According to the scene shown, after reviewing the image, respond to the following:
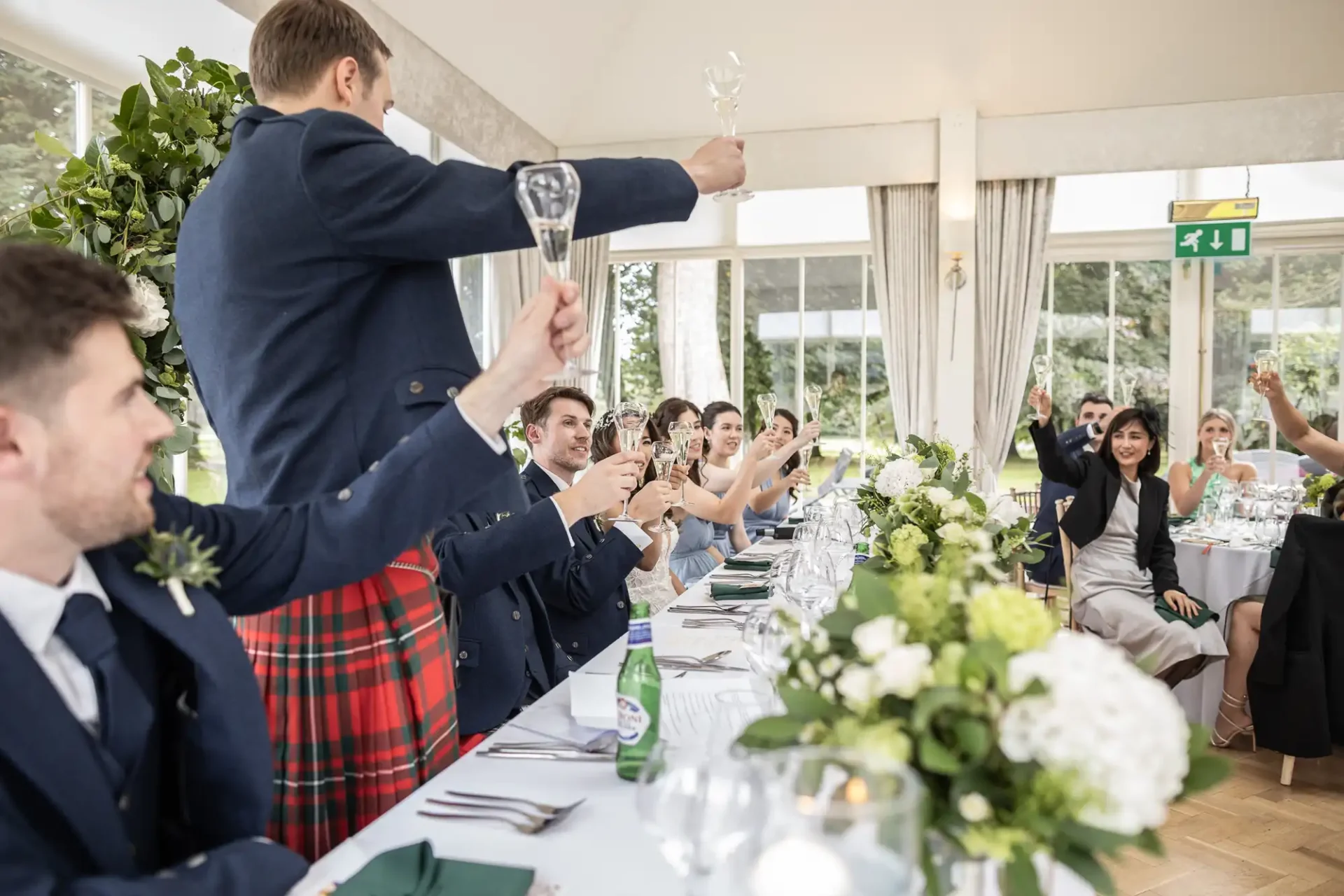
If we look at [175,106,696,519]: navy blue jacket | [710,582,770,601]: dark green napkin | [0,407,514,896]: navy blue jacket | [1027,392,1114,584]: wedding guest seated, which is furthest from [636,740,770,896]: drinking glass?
[1027,392,1114,584]: wedding guest seated

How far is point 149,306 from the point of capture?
2307 millimetres

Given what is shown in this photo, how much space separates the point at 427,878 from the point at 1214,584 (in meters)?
4.18

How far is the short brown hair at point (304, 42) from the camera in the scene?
4.56ft

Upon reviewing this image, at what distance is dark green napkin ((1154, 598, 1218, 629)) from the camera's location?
3.93 metres

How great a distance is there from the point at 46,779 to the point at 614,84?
7230mm

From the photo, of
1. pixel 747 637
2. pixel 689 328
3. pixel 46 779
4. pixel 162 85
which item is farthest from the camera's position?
pixel 689 328

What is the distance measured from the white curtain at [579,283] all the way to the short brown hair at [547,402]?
11.9 feet

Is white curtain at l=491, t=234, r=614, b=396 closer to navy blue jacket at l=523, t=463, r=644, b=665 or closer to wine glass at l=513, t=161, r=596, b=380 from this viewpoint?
navy blue jacket at l=523, t=463, r=644, b=665

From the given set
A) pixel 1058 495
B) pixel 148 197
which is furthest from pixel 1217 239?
pixel 148 197

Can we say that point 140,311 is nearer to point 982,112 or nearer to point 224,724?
point 224,724

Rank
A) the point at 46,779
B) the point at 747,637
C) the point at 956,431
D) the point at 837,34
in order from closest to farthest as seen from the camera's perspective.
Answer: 1. the point at 46,779
2. the point at 747,637
3. the point at 837,34
4. the point at 956,431

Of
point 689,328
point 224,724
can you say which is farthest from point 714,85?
point 689,328

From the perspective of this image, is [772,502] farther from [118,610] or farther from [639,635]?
[118,610]

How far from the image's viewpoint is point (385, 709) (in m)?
1.42
